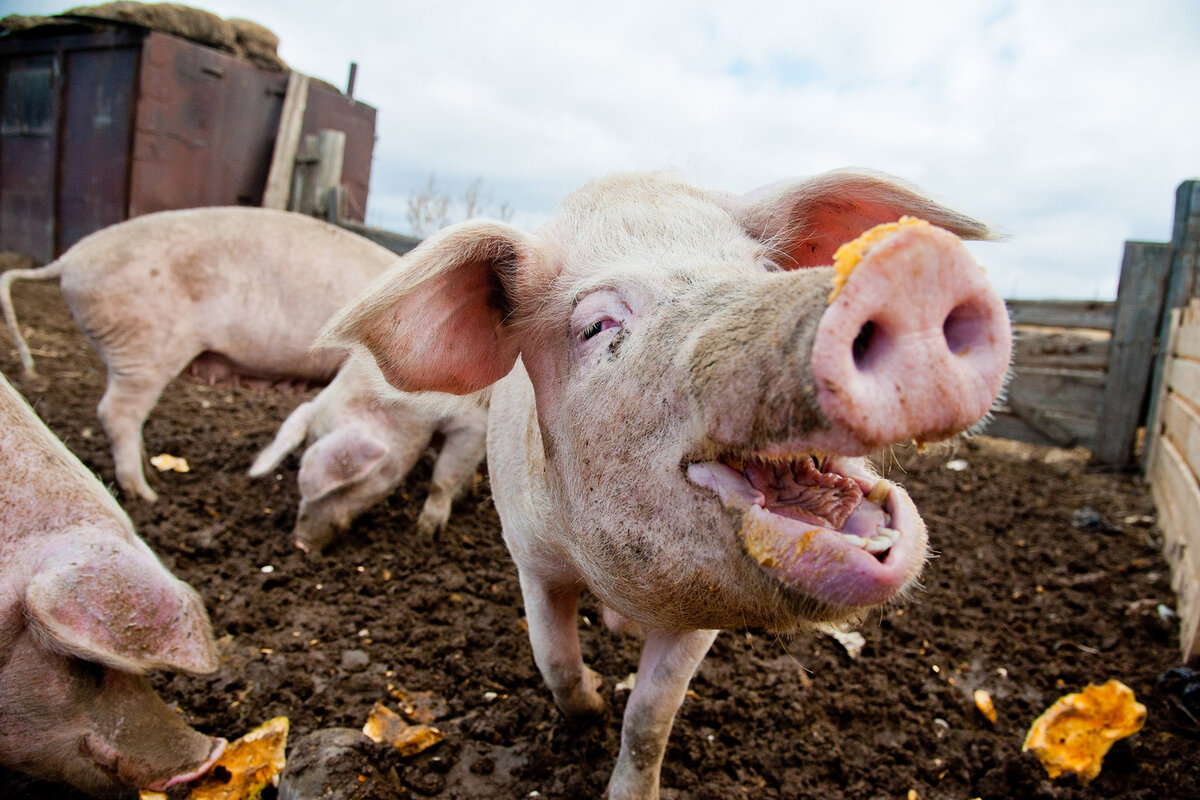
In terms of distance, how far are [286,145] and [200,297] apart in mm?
4779

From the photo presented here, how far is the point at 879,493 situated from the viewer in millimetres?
1404

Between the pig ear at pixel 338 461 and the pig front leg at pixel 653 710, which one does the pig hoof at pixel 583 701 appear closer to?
the pig front leg at pixel 653 710

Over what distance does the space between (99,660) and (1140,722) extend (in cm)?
319

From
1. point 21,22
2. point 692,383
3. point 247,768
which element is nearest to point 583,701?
point 247,768

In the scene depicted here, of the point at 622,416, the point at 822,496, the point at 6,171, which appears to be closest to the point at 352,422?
the point at 622,416

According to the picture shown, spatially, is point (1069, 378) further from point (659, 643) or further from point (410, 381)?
point (410, 381)

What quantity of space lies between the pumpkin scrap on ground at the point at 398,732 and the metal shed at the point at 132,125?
6.75 metres

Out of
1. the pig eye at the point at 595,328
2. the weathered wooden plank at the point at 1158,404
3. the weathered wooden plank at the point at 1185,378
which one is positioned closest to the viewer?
the pig eye at the point at 595,328

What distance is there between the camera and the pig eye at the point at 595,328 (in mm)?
1708

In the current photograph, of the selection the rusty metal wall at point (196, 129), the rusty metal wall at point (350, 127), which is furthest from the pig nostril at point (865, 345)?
the rusty metal wall at point (196, 129)

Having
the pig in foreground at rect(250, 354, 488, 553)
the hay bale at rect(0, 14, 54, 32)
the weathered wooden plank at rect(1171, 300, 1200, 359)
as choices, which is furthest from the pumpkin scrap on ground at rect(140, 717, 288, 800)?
the hay bale at rect(0, 14, 54, 32)

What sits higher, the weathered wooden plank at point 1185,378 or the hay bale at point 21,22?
the hay bale at point 21,22

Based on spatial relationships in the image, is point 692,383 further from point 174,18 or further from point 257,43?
point 257,43

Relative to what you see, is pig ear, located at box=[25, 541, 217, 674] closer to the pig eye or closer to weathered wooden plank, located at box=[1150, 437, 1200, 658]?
the pig eye
